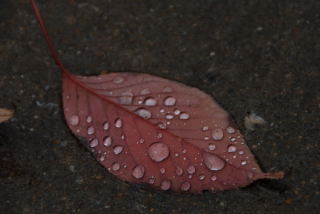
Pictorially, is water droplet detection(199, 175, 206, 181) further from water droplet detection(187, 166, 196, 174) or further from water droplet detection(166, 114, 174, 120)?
water droplet detection(166, 114, 174, 120)

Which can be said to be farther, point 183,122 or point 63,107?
point 63,107

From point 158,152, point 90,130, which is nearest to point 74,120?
point 90,130

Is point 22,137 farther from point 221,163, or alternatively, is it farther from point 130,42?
point 221,163

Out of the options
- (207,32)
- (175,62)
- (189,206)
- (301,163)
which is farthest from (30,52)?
(301,163)

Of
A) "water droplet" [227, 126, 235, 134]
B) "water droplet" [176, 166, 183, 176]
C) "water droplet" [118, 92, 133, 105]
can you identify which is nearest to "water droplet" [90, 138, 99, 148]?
"water droplet" [118, 92, 133, 105]

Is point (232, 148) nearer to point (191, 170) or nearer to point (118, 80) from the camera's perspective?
point (191, 170)

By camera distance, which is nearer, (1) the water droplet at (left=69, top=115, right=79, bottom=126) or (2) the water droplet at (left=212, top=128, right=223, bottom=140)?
(2) the water droplet at (left=212, top=128, right=223, bottom=140)
